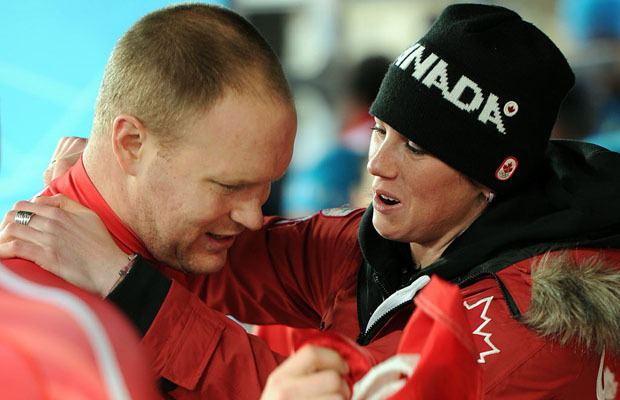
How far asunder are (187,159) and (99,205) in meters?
0.19

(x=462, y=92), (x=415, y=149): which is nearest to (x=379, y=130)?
(x=415, y=149)

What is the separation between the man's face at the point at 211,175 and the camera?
147cm

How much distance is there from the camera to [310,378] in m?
1.06

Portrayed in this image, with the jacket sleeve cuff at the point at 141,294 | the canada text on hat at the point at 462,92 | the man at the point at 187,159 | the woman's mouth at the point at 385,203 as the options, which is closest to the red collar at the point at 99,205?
the man at the point at 187,159

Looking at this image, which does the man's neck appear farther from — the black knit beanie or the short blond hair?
the black knit beanie

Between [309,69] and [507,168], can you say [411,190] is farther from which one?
[309,69]

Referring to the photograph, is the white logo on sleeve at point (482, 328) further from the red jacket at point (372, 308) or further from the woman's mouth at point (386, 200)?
the woman's mouth at point (386, 200)

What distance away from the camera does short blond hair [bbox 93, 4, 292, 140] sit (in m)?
1.48

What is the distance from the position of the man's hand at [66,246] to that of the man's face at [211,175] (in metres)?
0.10

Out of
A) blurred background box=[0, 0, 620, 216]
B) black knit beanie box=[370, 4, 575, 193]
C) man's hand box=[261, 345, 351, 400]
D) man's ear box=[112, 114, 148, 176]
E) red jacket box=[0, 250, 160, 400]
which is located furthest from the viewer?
blurred background box=[0, 0, 620, 216]

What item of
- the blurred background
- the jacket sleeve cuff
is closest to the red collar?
the jacket sleeve cuff

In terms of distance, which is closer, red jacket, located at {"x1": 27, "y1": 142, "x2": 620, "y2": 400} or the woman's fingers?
the woman's fingers

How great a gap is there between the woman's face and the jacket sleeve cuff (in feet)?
1.81

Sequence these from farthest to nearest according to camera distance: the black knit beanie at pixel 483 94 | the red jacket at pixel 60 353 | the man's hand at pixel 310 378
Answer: the black knit beanie at pixel 483 94
the man's hand at pixel 310 378
the red jacket at pixel 60 353
